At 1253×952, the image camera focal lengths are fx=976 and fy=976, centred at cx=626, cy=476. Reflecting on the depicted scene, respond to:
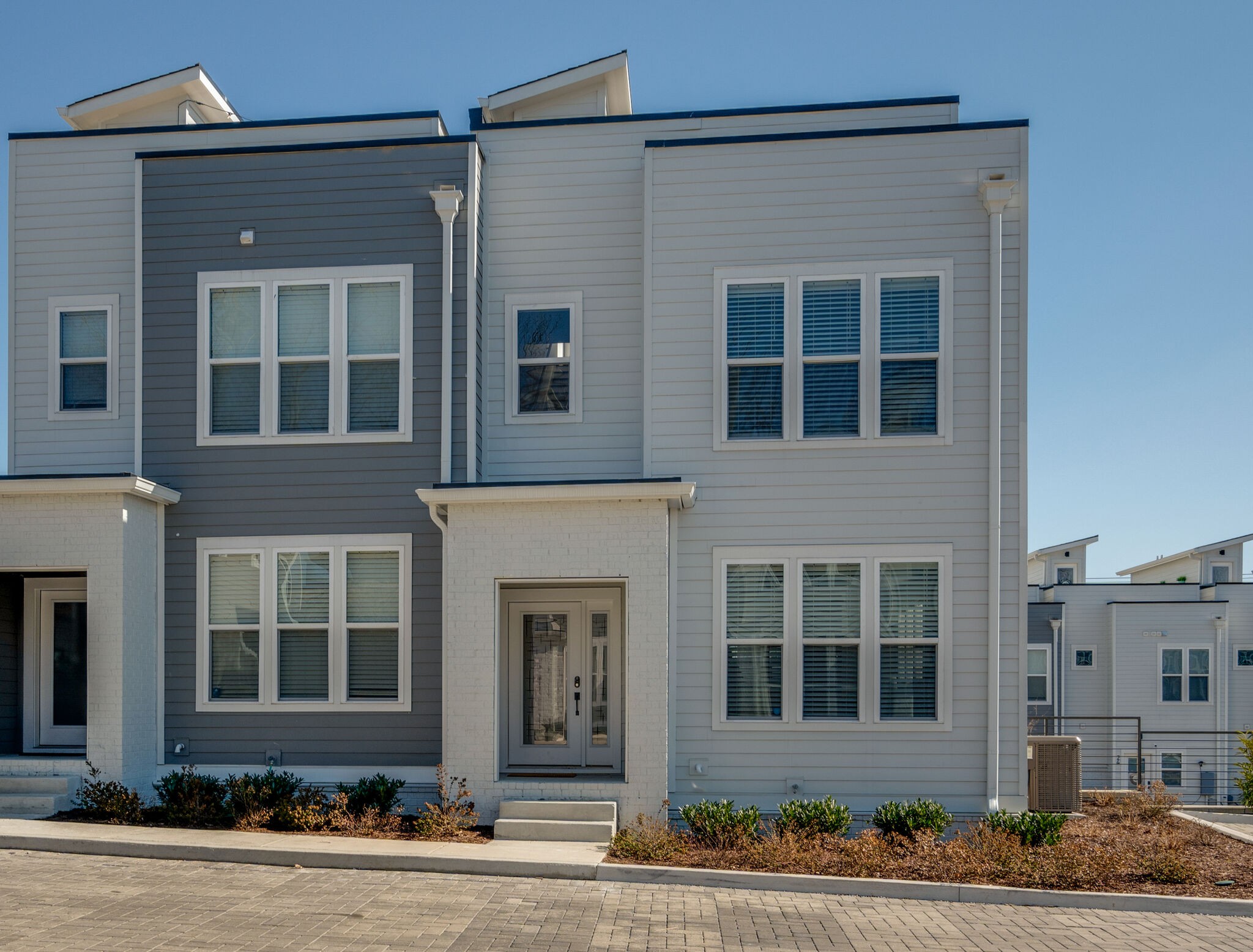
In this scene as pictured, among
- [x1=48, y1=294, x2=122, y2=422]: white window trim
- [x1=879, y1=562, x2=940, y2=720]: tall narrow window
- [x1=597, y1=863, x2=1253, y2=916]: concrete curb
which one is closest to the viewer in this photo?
[x1=597, y1=863, x2=1253, y2=916]: concrete curb

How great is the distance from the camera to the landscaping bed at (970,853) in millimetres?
8484

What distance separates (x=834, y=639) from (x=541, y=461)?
3997mm

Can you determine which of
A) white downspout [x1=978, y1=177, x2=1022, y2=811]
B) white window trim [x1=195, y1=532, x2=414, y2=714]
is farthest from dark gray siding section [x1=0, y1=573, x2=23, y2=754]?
white downspout [x1=978, y1=177, x2=1022, y2=811]

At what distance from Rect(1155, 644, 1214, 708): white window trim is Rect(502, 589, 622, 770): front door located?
21237 millimetres

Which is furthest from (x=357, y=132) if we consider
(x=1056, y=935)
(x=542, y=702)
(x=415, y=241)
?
(x=1056, y=935)

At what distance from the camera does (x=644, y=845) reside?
29.6ft

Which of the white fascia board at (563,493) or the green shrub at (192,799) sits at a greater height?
the white fascia board at (563,493)

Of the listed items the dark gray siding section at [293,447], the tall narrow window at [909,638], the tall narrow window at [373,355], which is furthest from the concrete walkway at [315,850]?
the tall narrow window at [373,355]

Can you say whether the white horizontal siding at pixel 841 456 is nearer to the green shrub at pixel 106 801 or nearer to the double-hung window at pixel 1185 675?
the green shrub at pixel 106 801

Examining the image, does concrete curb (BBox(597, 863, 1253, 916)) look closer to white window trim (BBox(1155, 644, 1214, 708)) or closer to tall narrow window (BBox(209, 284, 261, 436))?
tall narrow window (BBox(209, 284, 261, 436))

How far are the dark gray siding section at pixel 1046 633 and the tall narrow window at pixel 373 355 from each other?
21391 mm

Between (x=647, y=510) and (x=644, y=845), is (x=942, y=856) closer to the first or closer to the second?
(x=644, y=845)

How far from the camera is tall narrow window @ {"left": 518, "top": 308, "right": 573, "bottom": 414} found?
11844 mm

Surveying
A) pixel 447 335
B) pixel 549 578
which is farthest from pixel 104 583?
pixel 549 578
